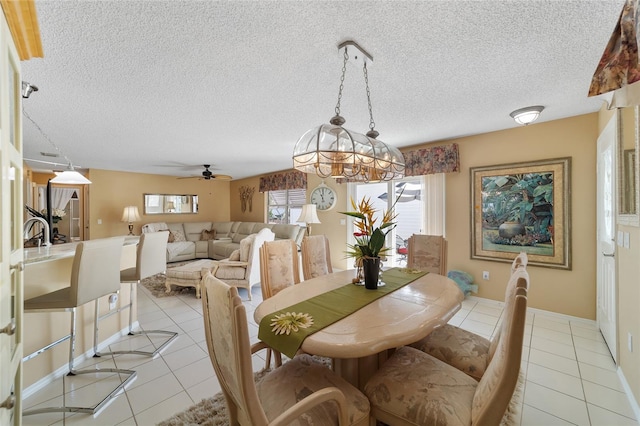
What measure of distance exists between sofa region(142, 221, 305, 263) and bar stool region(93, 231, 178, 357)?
3.15 metres

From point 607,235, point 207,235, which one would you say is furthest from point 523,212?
point 207,235

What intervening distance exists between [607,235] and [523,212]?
2.74 feet

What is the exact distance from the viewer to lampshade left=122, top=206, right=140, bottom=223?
20.2 feet

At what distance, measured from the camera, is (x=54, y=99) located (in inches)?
93.1

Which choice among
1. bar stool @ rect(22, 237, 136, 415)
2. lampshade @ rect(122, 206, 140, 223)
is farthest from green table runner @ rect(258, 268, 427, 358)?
lampshade @ rect(122, 206, 140, 223)

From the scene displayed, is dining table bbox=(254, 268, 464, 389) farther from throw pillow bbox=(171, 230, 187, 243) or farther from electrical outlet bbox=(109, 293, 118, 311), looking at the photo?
throw pillow bbox=(171, 230, 187, 243)

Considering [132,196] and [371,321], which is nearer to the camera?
[371,321]

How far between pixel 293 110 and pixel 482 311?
3.34 metres

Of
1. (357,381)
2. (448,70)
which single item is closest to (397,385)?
(357,381)

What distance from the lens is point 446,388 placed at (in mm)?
1146

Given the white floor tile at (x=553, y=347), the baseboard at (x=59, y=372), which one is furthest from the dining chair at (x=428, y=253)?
the baseboard at (x=59, y=372)

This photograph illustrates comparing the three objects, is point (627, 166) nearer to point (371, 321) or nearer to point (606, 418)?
point (606, 418)

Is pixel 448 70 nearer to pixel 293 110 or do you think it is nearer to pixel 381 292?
pixel 293 110

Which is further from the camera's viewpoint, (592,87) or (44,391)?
(44,391)
